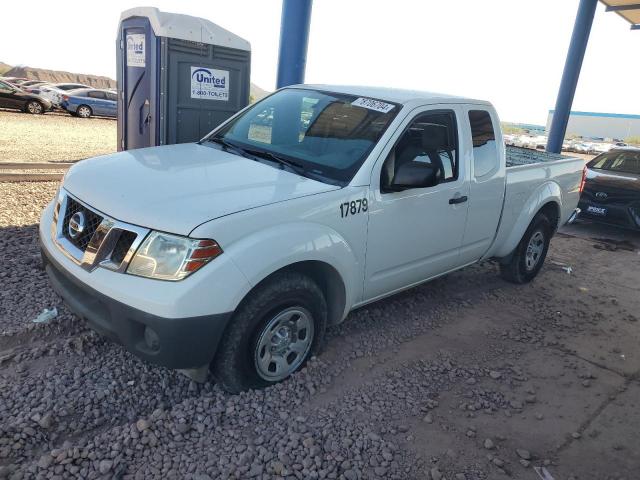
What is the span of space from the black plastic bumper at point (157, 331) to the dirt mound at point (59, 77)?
6524 cm

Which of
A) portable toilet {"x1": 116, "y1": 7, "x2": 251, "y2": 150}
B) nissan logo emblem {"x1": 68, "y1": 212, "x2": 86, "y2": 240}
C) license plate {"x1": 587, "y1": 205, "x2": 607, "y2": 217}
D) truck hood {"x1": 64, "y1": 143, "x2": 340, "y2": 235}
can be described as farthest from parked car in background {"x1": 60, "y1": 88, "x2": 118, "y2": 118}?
nissan logo emblem {"x1": 68, "y1": 212, "x2": 86, "y2": 240}

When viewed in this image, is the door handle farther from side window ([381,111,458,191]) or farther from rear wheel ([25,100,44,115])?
rear wheel ([25,100,44,115])

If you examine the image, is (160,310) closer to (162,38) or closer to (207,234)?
(207,234)

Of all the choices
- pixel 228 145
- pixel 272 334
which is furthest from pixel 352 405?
pixel 228 145

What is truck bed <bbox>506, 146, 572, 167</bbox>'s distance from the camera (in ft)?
19.9

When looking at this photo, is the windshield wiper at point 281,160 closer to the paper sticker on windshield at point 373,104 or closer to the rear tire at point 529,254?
the paper sticker on windshield at point 373,104

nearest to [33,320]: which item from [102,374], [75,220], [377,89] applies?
[102,374]

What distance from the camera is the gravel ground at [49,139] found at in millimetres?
10633

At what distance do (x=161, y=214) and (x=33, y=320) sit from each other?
5.74ft

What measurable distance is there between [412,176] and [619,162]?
304 inches

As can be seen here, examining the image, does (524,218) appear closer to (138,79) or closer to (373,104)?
(373,104)

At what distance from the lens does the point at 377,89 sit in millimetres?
4375

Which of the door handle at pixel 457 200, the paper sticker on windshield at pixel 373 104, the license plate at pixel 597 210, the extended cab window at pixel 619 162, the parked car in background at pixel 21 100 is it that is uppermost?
the paper sticker on windshield at pixel 373 104

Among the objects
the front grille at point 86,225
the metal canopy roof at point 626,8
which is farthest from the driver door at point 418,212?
the metal canopy roof at point 626,8
